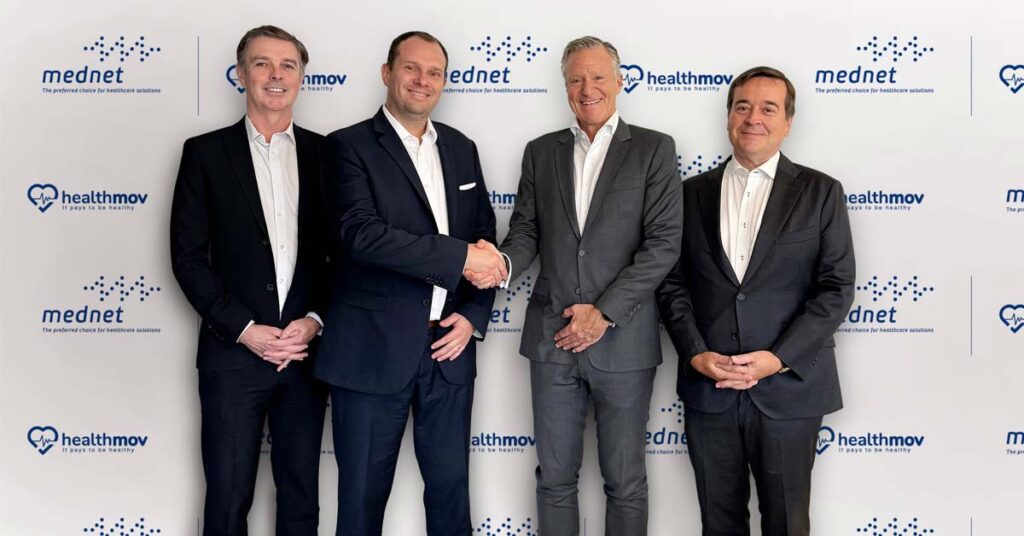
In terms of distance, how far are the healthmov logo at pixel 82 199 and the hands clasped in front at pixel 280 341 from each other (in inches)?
37.8

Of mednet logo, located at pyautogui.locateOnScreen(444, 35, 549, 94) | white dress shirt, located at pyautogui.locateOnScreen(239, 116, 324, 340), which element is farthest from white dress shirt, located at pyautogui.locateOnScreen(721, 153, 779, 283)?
white dress shirt, located at pyautogui.locateOnScreen(239, 116, 324, 340)

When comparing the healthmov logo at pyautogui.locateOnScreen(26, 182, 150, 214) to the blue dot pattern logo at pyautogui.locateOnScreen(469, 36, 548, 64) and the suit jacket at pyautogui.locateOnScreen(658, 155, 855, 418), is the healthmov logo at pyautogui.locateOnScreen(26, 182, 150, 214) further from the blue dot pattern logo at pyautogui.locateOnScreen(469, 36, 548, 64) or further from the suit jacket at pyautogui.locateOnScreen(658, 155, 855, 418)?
the suit jacket at pyautogui.locateOnScreen(658, 155, 855, 418)

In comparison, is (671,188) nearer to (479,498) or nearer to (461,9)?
(461,9)

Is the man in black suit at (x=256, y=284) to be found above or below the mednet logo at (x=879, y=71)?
below

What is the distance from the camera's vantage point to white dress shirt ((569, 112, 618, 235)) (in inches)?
103

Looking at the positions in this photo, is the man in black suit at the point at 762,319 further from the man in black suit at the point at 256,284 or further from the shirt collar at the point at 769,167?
the man in black suit at the point at 256,284

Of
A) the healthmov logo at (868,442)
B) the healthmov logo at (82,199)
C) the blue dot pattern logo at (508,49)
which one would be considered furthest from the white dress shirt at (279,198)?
the healthmov logo at (868,442)

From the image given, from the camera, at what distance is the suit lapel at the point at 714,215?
8.21 feet

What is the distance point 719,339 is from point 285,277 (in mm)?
1505

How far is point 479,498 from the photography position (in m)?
3.08

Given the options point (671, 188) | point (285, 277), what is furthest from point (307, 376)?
point (671, 188)

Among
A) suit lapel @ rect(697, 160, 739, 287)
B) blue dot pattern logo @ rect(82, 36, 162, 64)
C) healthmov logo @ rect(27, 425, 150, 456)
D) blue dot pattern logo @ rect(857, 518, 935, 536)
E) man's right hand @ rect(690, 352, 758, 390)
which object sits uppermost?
blue dot pattern logo @ rect(82, 36, 162, 64)

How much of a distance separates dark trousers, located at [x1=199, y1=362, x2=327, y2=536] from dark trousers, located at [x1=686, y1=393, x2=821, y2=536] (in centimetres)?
135

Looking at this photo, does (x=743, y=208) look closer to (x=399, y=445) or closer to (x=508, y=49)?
(x=508, y=49)
